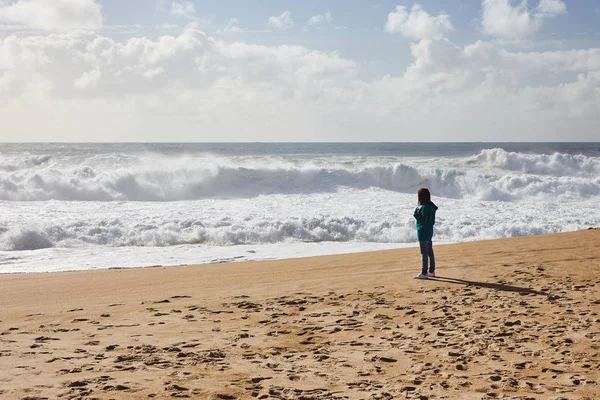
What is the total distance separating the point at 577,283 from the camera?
7.66m

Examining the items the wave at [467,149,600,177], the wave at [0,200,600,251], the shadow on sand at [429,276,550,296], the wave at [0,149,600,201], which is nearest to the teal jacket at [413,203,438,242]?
the shadow on sand at [429,276,550,296]

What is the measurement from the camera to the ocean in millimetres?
Result: 13930

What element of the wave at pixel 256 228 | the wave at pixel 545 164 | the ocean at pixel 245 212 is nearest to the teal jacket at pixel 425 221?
the ocean at pixel 245 212

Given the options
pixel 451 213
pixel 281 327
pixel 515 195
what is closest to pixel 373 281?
pixel 281 327

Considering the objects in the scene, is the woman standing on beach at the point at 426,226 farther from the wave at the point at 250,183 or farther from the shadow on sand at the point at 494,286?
the wave at the point at 250,183

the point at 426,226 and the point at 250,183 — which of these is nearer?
the point at 426,226

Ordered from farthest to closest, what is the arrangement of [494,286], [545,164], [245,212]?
[545,164], [245,212], [494,286]

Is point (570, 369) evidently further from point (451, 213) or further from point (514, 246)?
point (451, 213)

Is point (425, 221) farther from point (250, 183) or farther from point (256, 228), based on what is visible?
point (250, 183)

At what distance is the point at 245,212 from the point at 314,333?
13.7m

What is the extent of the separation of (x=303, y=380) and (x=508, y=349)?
1.87 metres

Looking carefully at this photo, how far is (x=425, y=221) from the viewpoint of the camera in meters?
8.73

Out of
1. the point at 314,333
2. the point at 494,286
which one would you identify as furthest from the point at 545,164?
the point at 314,333

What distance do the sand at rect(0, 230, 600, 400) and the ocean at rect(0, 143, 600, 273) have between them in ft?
8.32
